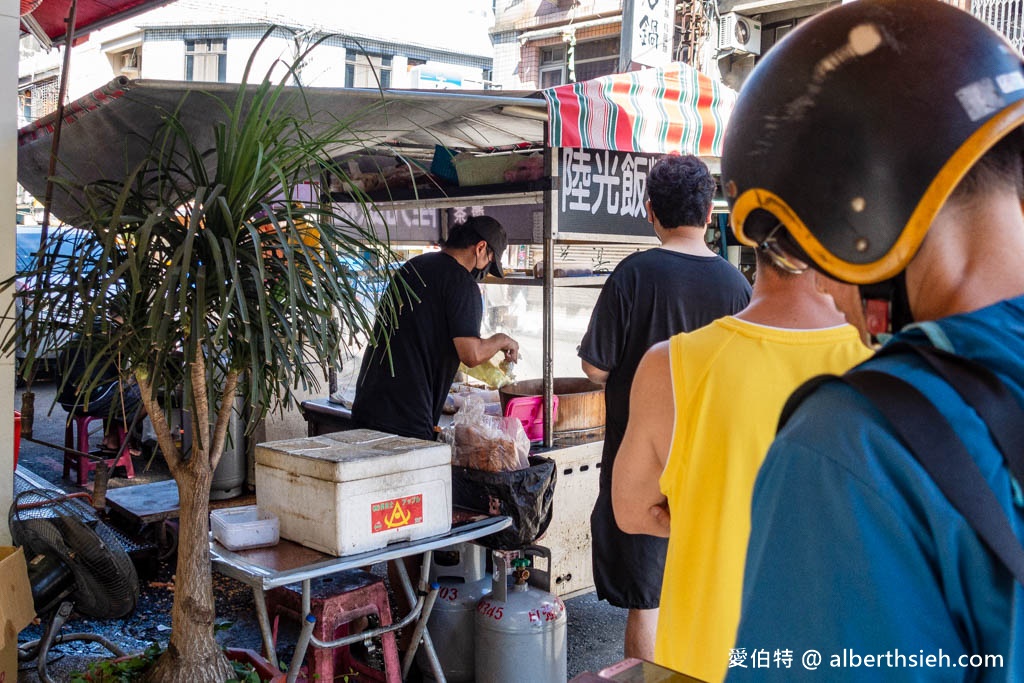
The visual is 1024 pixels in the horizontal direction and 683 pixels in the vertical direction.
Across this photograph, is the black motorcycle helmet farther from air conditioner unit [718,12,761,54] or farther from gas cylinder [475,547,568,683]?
air conditioner unit [718,12,761,54]

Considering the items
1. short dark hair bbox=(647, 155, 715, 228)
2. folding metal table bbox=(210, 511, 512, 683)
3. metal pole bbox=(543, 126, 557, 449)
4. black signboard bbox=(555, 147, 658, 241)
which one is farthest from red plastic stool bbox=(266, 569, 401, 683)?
black signboard bbox=(555, 147, 658, 241)

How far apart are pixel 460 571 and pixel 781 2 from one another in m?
13.5

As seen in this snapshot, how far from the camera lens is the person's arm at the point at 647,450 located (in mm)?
1912

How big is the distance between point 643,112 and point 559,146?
541mm

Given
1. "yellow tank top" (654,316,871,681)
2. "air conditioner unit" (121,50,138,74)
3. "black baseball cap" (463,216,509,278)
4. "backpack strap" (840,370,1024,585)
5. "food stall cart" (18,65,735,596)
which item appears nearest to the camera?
"backpack strap" (840,370,1024,585)

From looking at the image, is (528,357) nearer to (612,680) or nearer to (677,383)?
(677,383)

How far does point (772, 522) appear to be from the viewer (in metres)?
0.88

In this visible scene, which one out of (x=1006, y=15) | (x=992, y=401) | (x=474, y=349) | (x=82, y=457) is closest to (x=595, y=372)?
(x=474, y=349)

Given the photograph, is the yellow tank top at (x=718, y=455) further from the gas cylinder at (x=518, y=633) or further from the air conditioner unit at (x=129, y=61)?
the air conditioner unit at (x=129, y=61)

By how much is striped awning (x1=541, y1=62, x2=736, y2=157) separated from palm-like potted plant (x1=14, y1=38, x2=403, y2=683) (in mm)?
1636

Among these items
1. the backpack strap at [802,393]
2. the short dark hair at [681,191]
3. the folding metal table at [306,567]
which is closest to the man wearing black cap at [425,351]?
the folding metal table at [306,567]

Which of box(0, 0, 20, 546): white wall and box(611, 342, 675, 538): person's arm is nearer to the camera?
box(611, 342, 675, 538): person's arm

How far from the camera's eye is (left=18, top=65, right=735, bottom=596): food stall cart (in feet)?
12.2

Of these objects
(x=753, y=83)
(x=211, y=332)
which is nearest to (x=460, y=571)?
(x=211, y=332)
